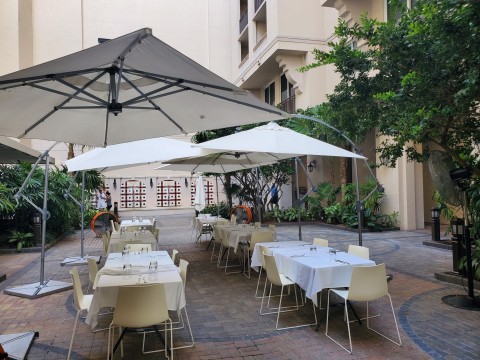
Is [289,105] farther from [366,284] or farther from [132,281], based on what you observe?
[132,281]

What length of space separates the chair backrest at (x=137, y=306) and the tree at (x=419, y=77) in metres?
3.74

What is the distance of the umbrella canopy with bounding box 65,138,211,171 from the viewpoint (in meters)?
6.85

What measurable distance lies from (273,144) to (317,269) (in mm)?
2291

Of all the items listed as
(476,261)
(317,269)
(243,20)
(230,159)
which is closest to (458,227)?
(476,261)

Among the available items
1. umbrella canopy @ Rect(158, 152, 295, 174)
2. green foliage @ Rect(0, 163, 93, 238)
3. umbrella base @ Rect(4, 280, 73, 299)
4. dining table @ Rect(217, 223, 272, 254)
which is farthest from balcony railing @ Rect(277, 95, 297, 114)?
umbrella base @ Rect(4, 280, 73, 299)

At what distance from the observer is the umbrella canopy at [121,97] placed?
10.2 feet

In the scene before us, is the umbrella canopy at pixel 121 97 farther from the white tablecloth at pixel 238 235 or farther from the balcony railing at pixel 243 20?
the balcony railing at pixel 243 20

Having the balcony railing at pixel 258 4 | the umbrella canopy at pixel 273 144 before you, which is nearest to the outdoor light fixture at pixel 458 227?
the umbrella canopy at pixel 273 144

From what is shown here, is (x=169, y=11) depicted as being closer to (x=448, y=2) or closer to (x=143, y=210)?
(x=143, y=210)

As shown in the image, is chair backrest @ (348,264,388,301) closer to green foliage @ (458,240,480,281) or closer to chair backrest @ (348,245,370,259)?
chair backrest @ (348,245,370,259)

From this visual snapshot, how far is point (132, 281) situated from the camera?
4.14m

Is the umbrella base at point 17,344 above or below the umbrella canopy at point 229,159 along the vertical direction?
below

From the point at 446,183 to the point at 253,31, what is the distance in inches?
691

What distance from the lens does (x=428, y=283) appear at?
21.8 feet
